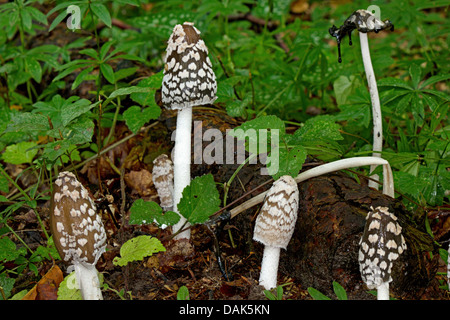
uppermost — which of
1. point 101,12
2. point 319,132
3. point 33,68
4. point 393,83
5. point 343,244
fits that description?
point 101,12

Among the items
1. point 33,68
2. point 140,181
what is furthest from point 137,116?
point 33,68

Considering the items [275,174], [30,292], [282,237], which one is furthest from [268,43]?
[30,292]

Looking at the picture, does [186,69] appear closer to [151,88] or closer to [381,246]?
[151,88]

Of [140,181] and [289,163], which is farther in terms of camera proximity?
[140,181]

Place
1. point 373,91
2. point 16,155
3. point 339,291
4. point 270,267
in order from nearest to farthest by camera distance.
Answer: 1. point 339,291
2. point 270,267
3. point 373,91
4. point 16,155

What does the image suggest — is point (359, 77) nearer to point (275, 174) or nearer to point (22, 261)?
point (275, 174)

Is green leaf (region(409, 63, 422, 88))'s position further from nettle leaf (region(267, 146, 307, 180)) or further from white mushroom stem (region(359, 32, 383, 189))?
nettle leaf (region(267, 146, 307, 180))
